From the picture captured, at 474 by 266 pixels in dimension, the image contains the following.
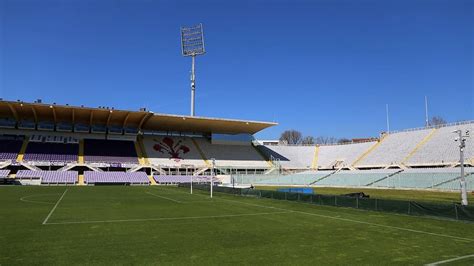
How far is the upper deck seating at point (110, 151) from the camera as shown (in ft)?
245

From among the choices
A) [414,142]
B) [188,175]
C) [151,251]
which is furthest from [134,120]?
[151,251]

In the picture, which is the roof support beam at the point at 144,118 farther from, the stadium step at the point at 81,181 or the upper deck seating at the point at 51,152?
the stadium step at the point at 81,181

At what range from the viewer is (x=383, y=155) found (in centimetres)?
7238

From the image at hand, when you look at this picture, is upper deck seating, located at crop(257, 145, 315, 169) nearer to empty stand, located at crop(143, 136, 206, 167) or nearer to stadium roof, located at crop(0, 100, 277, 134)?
stadium roof, located at crop(0, 100, 277, 134)

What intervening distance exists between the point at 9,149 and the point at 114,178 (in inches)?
794

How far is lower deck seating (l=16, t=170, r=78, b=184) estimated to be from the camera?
64438 mm

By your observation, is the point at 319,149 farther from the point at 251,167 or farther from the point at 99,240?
the point at 99,240

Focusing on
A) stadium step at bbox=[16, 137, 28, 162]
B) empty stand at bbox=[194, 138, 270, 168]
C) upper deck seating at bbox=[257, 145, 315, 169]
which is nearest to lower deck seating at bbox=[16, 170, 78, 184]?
stadium step at bbox=[16, 137, 28, 162]

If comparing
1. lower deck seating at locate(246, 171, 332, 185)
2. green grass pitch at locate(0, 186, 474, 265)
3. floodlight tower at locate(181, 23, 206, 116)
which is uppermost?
floodlight tower at locate(181, 23, 206, 116)

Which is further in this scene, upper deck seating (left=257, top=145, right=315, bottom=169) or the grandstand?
upper deck seating (left=257, top=145, right=315, bottom=169)

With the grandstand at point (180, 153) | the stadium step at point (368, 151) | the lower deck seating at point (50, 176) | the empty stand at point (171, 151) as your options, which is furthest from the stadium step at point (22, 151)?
the stadium step at point (368, 151)

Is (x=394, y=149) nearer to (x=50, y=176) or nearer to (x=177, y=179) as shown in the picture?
(x=177, y=179)

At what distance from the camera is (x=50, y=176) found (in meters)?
65.6

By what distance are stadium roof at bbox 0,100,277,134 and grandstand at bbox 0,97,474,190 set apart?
A: 0.59 feet
